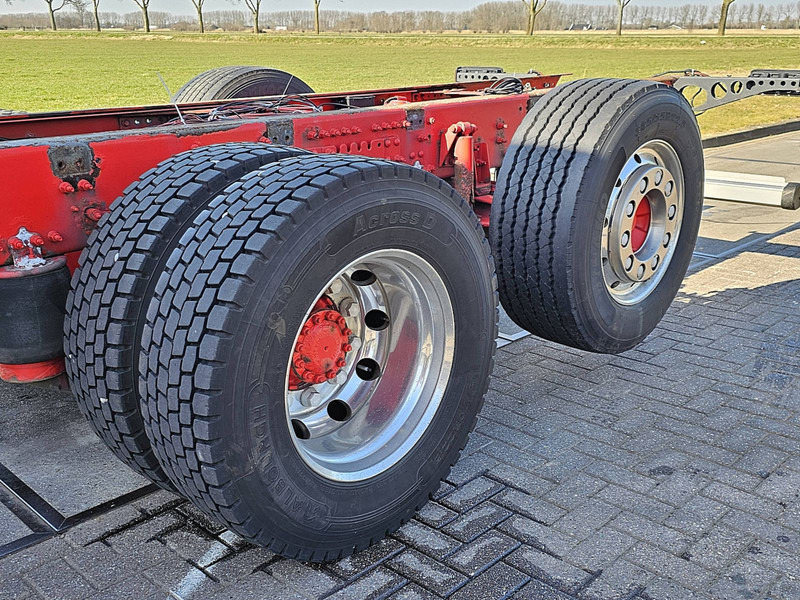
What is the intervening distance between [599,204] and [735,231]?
3.83 m

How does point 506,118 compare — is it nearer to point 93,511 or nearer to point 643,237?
point 643,237

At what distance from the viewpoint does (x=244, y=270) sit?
6.43 feet

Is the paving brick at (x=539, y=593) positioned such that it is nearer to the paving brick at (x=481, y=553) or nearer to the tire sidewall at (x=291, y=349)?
the paving brick at (x=481, y=553)

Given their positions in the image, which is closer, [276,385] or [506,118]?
[276,385]

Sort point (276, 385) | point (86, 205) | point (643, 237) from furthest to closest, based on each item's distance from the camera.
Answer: point (643, 237) → point (86, 205) → point (276, 385)

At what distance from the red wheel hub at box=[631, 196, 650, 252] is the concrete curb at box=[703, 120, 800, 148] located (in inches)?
320

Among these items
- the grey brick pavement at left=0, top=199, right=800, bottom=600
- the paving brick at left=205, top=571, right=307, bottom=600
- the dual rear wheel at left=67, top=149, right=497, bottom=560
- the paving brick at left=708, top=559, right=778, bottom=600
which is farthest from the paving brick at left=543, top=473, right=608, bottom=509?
the paving brick at left=205, top=571, right=307, bottom=600

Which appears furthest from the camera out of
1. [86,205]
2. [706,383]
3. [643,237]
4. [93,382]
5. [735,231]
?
[735,231]

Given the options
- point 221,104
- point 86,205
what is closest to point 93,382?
point 86,205

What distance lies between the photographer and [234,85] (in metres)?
5.43

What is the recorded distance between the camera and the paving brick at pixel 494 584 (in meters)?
2.29

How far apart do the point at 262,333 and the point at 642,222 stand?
271 centimetres

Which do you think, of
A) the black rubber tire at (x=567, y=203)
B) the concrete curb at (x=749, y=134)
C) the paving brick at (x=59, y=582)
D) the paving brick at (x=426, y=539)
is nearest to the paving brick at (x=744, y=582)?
the paving brick at (x=426, y=539)

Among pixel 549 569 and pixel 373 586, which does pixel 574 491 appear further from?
pixel 373 586
